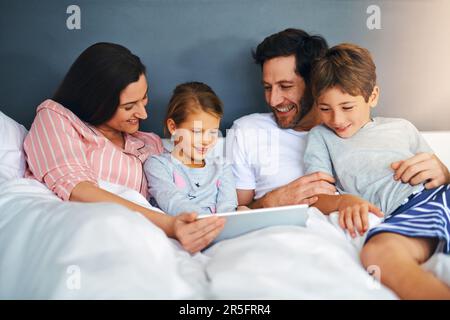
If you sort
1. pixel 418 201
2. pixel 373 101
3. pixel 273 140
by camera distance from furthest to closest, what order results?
pixel 273 140, pixel 373 101, pixel 418 201

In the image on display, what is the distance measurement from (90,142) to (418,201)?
3.21 ft

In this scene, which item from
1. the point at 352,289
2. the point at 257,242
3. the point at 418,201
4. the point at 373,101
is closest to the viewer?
the point at 352,289

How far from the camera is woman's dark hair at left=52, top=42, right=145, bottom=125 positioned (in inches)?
62.3

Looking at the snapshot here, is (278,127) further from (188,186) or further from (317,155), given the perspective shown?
(188,186)

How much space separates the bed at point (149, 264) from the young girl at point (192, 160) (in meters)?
0.44

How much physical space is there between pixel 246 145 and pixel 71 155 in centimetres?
63

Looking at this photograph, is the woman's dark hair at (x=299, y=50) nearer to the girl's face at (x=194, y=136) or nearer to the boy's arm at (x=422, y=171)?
the girl's face at (x=194, y=136)

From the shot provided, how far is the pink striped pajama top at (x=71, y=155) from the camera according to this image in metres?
1.44

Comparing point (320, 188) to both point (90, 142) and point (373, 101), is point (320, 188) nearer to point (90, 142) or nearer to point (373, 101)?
point (373, 101)

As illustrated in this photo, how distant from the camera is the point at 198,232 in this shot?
4.00ft

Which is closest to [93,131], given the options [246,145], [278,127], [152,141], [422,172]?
[152,141]

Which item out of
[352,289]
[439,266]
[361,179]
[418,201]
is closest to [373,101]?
[361,179]

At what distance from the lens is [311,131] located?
1.72 metres

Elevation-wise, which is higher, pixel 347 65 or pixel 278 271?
pixel 347 65
